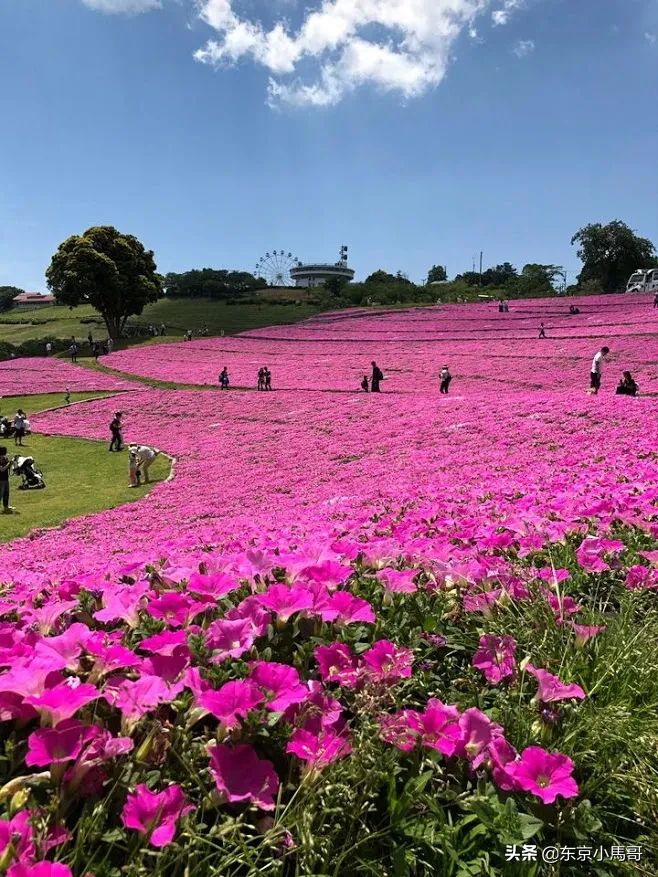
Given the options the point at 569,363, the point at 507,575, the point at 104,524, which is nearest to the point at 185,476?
the point at 104,524

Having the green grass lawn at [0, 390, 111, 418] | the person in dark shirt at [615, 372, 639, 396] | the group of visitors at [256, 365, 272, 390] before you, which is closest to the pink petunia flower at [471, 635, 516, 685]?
the person in dark shirt at [615, 372, 639, 396]

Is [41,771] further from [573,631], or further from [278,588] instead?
[573,631]

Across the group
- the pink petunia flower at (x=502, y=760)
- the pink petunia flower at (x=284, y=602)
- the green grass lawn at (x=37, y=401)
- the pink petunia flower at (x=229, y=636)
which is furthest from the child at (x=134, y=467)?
the green grass lawn at (x=37, y=401)

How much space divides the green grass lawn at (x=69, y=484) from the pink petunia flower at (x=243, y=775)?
12882 mm

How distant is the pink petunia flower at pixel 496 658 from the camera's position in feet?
7.23

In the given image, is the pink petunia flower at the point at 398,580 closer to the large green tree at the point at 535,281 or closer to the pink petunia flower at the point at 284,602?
the pink petunia flower at the point at 284,602

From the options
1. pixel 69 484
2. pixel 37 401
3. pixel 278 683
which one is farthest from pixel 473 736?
pixel 37 401

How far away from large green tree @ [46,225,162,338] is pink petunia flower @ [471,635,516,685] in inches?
2506

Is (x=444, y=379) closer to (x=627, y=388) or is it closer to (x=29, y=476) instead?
(x=627, y=388)

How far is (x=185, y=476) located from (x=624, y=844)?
678 inches

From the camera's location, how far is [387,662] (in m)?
2.10

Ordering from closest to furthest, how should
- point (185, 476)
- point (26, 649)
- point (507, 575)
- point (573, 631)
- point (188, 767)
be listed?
1. point (188, 767)
2. point (26, 649)
3. point (573, 631)
4. point (507, 575)
5. point (185, 476)

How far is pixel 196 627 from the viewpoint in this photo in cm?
233

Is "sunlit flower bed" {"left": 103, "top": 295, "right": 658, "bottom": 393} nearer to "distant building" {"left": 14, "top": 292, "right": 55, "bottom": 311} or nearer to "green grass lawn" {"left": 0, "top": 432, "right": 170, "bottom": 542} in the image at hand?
"green grass lawn" {"left": 0, "top": 432, "right": 170, "bottom": 542}
